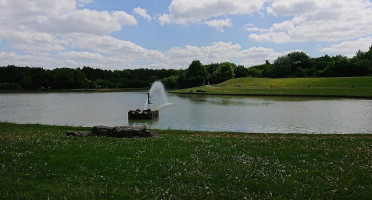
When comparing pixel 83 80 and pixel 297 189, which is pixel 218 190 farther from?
pixel 83 80

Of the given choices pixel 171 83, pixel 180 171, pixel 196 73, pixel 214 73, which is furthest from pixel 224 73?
pixel 180 171

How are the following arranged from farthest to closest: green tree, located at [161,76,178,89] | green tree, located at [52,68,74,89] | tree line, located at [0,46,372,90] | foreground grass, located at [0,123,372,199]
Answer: green tree, located at [161,76,178,89]
green tree, located at [52,68,74,89]
tree line, located at [0,46,372,90]
foreground grass, located at [0,123,372,199]

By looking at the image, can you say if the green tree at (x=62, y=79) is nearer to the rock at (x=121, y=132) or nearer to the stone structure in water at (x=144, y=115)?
the stone structure in water at (x=144, y=115)

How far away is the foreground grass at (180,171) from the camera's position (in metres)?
7.30

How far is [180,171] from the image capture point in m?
8.85

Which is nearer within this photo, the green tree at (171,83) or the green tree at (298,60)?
the green tree at (298,60)

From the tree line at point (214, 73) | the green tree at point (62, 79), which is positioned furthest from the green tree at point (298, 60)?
the green tree at point (62, 79)

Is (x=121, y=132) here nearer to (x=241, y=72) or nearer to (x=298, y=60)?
(x=298, y=60)

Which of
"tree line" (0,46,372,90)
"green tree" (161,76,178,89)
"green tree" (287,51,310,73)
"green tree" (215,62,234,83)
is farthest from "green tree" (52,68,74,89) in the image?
"green tree" (287,51,310,73)

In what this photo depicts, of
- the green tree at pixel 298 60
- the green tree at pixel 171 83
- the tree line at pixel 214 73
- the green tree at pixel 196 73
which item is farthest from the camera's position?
the green tree at pixel 171 83

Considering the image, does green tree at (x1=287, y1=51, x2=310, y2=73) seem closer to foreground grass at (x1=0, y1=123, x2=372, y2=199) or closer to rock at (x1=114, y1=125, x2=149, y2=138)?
rock at (x1=114, y1=125, x2=149, y2=138)

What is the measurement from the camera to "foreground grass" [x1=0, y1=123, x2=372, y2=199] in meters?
7.30

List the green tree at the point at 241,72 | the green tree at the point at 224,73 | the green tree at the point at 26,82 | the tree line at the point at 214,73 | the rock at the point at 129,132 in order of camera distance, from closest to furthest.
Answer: the rock at the point at 129,132
the tree line at the point at 214,73
the green tree at the point at 26,82
the green tree at the point at 224,73
the green tree at the point at 241,72

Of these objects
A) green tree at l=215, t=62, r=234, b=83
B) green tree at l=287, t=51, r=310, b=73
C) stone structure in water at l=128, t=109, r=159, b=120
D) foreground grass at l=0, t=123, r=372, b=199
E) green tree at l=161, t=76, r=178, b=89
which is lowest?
stone structure in water at l=128, t=109, r=159, b=120
